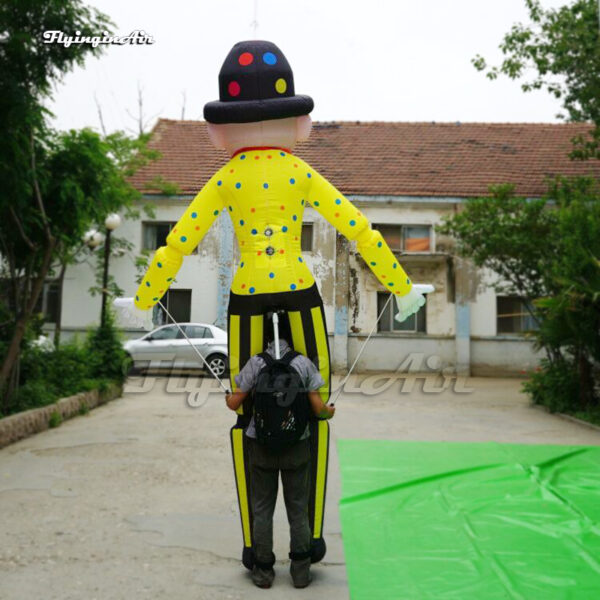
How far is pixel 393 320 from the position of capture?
16.4ft

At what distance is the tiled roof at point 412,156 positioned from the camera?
13.2 ft

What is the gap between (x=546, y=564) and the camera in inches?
125

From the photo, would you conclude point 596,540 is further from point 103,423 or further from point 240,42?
point 103,423

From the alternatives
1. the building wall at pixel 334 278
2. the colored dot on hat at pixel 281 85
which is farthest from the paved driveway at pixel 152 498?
the colored dot on hat at pixel 281 85

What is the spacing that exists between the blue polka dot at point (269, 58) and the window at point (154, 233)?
130cm

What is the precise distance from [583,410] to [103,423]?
6482mm

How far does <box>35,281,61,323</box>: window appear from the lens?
7712mm

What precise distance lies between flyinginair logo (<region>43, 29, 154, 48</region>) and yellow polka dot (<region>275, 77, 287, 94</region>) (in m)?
1.67

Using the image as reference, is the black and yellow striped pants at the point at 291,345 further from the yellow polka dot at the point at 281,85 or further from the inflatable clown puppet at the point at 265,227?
the yellow polka dot at the point at 281,85

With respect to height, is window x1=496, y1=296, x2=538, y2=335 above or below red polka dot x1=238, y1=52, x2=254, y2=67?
below

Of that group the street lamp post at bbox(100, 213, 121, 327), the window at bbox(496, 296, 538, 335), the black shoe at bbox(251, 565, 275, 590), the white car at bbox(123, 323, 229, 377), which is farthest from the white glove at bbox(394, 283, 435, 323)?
the window at bbox(496, 296, 538, 335)

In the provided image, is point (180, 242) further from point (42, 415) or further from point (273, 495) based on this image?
point (42, 415)

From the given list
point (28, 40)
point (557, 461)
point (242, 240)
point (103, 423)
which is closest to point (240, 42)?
point (242, 240)

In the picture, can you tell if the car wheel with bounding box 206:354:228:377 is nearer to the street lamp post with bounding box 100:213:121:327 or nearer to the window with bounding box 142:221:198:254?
the window with bounding box 142:221:198:254
